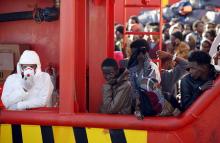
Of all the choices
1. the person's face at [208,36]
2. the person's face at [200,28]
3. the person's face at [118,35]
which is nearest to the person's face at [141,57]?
the person's face at [208,36]

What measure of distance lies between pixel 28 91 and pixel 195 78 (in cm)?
137

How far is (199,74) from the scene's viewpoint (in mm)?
4148

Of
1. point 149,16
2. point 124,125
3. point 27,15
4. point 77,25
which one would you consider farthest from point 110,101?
point 149,16

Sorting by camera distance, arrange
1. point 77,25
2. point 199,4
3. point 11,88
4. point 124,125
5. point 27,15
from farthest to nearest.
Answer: point 199,4 → point 27,15 → point 11,88 → point 77,25 → point 124,125

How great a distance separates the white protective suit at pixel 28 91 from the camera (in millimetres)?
4375

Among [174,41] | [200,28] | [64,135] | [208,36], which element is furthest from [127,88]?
[200,28]

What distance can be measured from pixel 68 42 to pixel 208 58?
112cm

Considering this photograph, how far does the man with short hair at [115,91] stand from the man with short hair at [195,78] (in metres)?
0.43

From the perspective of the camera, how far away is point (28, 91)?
445cm

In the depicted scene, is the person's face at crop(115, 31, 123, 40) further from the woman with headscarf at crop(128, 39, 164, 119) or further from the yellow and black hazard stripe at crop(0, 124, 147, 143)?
the yellow and black hazard stripe at crop(0, 124, 147, 143)

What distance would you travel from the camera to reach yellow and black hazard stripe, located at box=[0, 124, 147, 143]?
388cm

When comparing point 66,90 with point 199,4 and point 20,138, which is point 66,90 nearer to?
point 20,138

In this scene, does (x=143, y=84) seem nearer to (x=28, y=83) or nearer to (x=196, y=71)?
(x=196, y=71)

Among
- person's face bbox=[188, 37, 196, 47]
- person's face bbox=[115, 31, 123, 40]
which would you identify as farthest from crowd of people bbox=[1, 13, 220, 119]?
person's face bbox=[188, 37, 196, 47]
